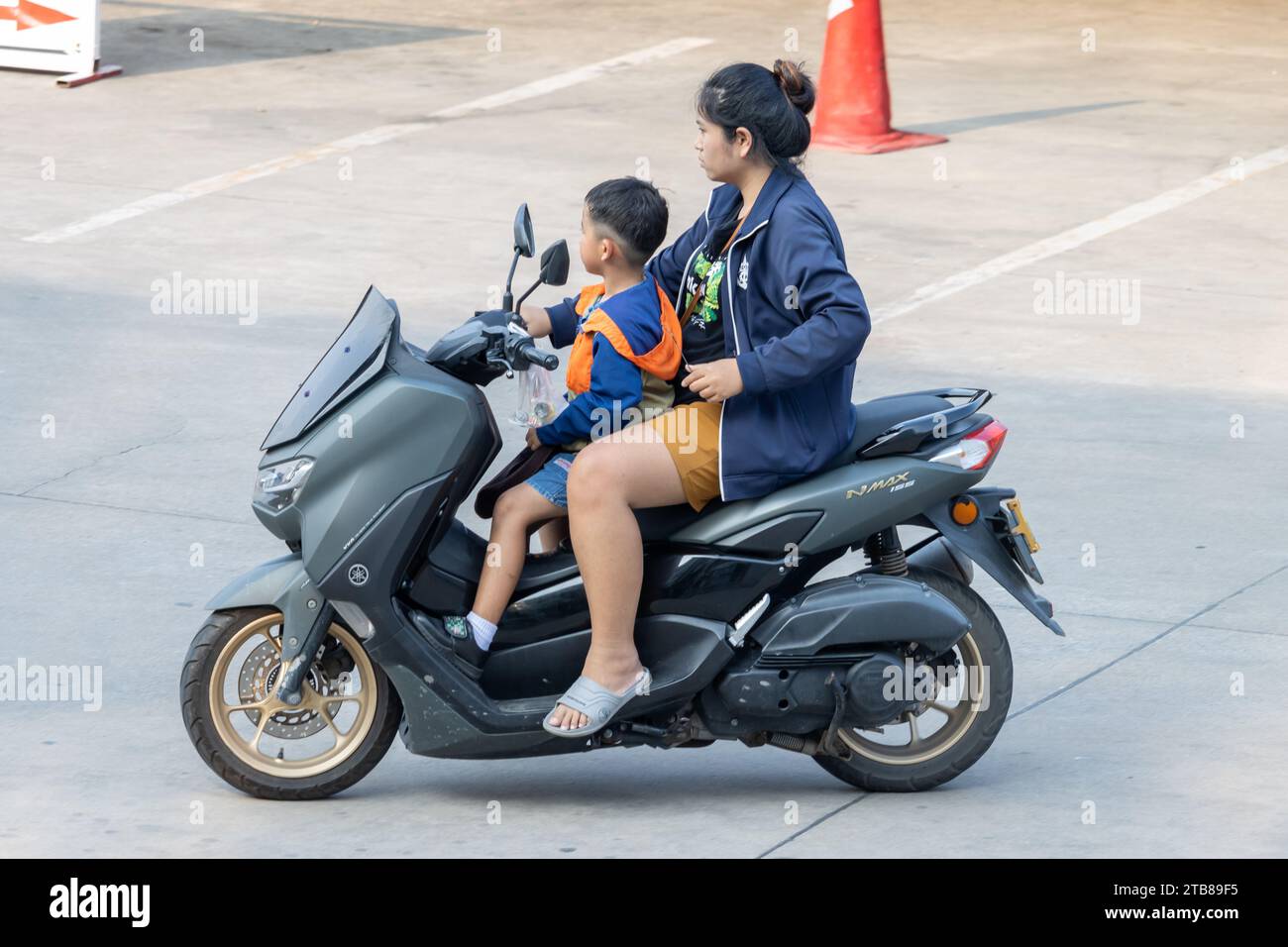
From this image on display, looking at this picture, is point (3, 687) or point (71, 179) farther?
point (71, 179)

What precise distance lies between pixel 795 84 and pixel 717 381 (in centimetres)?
75

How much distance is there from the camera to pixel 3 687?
5.68 metres

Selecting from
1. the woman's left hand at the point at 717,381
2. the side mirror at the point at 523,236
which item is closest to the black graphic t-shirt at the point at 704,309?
the woman's left hand at the point at 717,381

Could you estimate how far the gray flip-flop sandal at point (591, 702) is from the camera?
488 cm

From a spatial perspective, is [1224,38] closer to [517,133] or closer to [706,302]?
[517,133]

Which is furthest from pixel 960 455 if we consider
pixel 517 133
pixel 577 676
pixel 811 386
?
pixel 517 133

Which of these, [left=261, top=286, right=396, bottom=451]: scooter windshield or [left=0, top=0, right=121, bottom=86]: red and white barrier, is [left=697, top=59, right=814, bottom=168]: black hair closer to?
[left=261, top=286, right=396, bottom=451]: scooter windshield

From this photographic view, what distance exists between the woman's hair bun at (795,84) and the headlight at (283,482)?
1.36 metres

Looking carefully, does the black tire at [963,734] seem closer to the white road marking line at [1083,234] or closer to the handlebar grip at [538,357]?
the handlebar grip at [538,357]

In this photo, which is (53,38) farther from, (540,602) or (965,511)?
(965,511)

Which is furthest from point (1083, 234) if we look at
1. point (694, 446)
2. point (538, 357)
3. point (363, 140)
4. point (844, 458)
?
point (538, 357)

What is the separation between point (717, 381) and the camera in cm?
467
